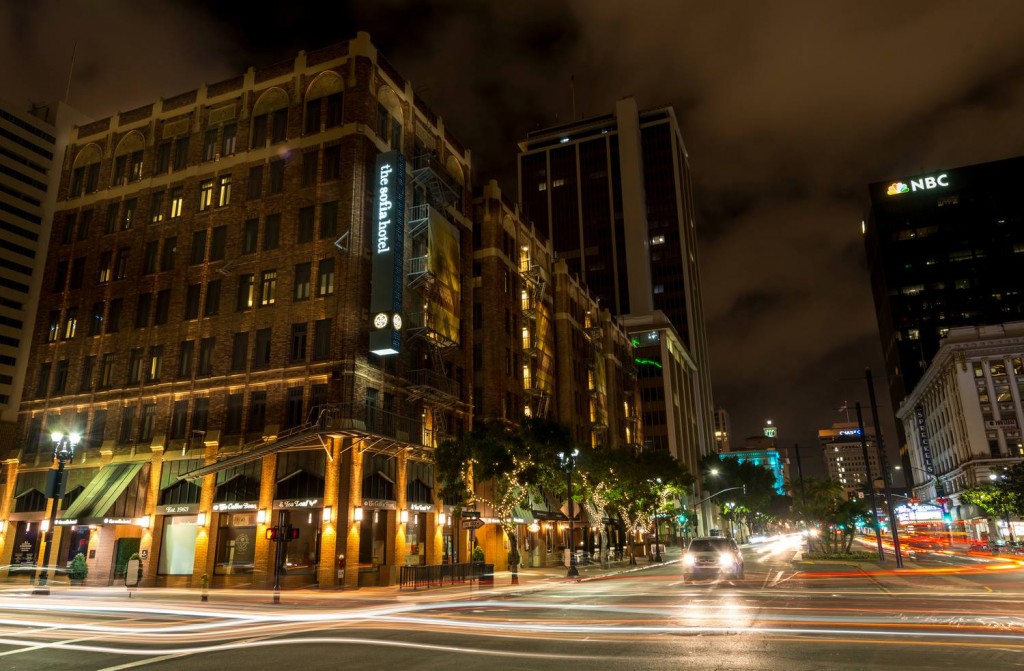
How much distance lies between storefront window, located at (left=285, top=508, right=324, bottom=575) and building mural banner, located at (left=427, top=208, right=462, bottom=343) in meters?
13.6

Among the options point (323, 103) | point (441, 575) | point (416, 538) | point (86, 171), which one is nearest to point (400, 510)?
point (416, 538)

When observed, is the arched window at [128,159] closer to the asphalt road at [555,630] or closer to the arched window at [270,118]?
the arched window at [270,118]

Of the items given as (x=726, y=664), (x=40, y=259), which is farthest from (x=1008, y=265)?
(x=40, y=259)

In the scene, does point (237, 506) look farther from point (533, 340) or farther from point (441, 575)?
point (533, 340)

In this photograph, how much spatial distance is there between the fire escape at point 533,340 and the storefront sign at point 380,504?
68.5ft

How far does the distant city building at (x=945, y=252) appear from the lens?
14138cm

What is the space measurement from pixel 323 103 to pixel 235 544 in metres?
26.9

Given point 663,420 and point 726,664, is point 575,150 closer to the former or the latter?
point 663,420

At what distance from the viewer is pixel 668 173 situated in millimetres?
160375

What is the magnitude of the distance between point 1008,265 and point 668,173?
7192 centimetres

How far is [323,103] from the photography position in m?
43.4

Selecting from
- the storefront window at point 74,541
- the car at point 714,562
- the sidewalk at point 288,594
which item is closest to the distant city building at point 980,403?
the car at point 714,562

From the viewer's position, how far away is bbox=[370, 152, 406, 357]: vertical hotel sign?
38.3m

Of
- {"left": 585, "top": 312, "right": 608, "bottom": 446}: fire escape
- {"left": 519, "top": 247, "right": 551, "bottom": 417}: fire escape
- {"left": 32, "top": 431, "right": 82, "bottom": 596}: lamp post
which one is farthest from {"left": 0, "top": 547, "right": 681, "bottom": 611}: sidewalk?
{"left": 585, "top": 312, "right": 608, "bottom": 446}: fire escape
